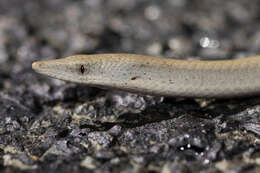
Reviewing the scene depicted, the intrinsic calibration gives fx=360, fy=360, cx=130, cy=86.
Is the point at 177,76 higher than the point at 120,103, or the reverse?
the point at 177,76

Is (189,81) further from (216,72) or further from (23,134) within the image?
(23,134)

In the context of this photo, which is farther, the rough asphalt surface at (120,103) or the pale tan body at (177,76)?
the pale tan body at (177,76)

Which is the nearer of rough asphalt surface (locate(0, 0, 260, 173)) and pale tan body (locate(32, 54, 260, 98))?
rough asphalt surface (locate(0, 0, 260, 173))

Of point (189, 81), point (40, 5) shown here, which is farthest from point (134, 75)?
point (40, 5)

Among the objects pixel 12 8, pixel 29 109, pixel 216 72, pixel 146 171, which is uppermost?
pixel 12 8
